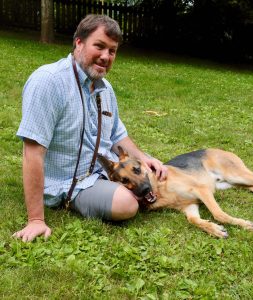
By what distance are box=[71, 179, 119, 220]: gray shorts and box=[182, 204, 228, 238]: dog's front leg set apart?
2.65 ft

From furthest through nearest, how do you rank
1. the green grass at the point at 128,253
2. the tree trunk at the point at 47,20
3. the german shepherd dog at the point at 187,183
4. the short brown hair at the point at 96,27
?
the tree trunk at the point at 47,20 → the german shepherd dog at the point at 187,183 → the short brown hair at the point at 96,27 → the green grass at the point at 128,253

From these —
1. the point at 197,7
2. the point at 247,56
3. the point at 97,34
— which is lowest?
the point at 247,56

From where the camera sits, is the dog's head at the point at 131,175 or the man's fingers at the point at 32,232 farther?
the dog's head at the point at 131,175

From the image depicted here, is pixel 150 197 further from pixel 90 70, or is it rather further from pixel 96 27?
pixel 96 27

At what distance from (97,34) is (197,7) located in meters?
16.7

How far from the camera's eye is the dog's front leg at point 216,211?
14.4 ft

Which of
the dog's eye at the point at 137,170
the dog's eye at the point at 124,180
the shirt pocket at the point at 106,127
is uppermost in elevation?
the shirt pocket at the point at 106,127

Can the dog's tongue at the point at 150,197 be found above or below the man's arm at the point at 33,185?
below

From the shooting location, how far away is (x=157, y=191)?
4.79 metres

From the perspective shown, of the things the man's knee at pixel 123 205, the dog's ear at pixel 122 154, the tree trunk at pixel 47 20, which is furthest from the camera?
the tree trunk at pixel 47 20

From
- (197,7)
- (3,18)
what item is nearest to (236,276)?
(197,7)

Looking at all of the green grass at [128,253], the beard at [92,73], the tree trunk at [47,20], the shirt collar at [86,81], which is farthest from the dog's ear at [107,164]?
the tree trunk at [47,20]

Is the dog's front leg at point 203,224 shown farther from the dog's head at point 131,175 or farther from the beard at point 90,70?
the beard at point 90,70

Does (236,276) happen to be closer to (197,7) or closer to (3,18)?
(197,7)
